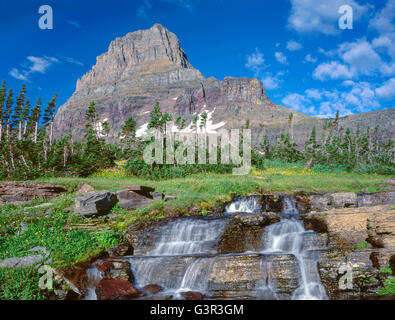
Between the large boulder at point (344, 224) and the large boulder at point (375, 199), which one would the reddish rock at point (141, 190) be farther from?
the large boulder at point (375, 199)

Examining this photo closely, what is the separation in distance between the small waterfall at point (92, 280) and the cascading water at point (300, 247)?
248 inches

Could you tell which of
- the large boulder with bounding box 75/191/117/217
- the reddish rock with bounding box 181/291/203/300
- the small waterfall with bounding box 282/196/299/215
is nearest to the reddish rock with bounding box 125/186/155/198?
the large boulder with bounding box 75/191/117/217

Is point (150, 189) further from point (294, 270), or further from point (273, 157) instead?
point (273, 157)

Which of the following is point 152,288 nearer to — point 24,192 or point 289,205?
point 289,205

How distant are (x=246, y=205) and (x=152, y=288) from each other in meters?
9.78

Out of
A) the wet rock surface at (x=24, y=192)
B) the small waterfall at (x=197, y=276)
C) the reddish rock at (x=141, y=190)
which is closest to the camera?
the small waterfall at (x=197, y=276)

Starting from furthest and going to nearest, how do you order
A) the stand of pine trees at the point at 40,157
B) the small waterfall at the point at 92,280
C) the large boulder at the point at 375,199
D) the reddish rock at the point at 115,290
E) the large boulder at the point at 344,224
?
1. the stand of pine trees at the point at 40,157
2. the large boulder at the point at 375,199
3. the large boulder at the point at 344,224
4. the small waterfall at the point at 92,280
5. the reddish rock at the point at 115,290

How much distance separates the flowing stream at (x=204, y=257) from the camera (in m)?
8.28

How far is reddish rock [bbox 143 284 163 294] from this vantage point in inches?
347

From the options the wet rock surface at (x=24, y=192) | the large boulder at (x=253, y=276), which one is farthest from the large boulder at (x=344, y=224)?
the wet rock surface at (x=24, y=192)

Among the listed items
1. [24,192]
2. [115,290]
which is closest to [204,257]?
[115,290]

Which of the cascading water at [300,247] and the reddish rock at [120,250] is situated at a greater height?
the cascading water at [300,247]
